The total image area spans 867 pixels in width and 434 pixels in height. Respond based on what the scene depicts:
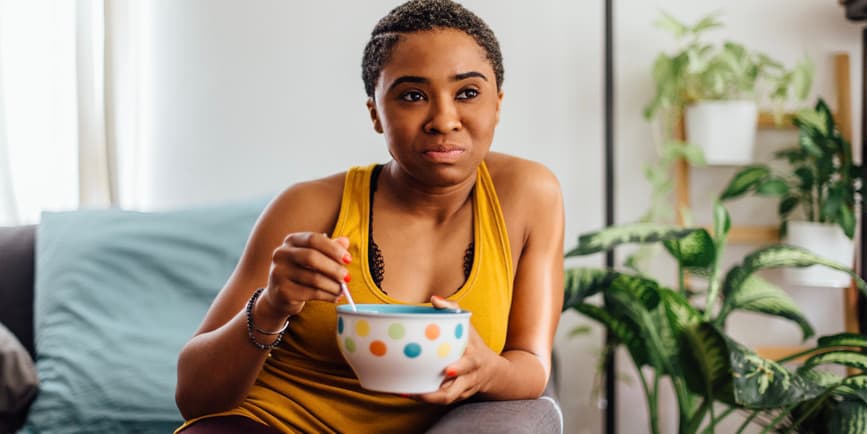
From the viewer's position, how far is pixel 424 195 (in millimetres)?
1142

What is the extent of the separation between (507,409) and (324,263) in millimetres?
283

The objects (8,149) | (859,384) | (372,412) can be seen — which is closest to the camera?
(372,412)

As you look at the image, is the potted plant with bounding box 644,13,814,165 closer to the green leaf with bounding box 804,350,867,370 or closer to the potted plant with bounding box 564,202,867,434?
the potted plant with bounding box 564,202,867,434

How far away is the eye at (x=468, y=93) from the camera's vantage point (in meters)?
1.02

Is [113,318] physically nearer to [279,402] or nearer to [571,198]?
[279,402]

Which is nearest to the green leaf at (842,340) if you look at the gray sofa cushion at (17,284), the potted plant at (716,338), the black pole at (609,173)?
the potted plant at (716,338)

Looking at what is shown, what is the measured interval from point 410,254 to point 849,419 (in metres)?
0.87

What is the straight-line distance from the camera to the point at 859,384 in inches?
59.2

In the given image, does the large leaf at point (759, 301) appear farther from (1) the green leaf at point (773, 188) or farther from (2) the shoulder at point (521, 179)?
(2) the shoulder at point (521, 179)

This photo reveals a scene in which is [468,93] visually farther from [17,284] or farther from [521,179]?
[17,284]

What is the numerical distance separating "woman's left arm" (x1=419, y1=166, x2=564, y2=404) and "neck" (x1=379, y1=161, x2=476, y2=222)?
0.29 feet

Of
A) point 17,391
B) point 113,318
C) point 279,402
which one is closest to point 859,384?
point 279,402

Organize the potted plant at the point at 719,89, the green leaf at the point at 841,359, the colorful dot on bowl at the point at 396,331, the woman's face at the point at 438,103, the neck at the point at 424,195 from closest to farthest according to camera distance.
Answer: the colorful dot on bowl at the point at 396,331
the woman's face at the point at 438,103
the neck at the point at 424,195
the green leaf at the point at 841,359
the potted plant at the point at 719,89

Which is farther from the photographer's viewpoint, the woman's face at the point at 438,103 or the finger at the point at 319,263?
the woman's face at the point at 438,103
